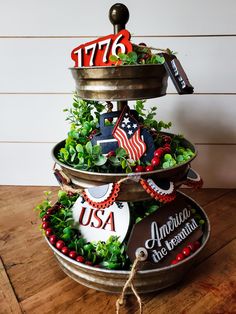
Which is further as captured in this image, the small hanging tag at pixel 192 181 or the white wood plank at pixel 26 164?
the white wood plank at pixel 26 164

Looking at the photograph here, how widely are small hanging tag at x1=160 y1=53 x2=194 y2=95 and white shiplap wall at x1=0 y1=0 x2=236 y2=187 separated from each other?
0.49m

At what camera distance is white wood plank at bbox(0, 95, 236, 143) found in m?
1.08

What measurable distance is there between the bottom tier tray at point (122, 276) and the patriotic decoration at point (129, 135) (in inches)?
9.1

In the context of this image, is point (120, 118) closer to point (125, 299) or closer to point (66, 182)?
point (66, 182)

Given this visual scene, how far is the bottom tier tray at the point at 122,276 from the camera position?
1.99ft

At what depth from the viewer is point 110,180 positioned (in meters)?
0.60

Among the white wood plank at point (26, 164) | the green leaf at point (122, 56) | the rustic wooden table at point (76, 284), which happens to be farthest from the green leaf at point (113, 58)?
the white wood plank at point (26, 164)

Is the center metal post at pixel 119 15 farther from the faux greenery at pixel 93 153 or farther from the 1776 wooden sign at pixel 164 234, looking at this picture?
the 1776 wooden sign at pixel 164 234

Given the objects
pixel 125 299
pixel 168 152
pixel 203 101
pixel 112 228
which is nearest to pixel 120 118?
pixel 168 152

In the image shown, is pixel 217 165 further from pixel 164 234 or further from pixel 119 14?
pixel 119 14

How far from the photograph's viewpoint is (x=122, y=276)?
608 mm

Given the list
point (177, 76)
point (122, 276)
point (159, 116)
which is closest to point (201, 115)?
point (159, 116)

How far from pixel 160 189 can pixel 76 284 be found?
30 centimetres

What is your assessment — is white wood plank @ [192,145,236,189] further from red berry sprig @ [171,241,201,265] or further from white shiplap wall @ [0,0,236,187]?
red berry sprig @ [171,241,201,265]
